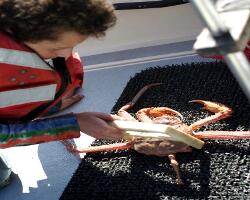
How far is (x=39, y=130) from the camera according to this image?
1693 mm

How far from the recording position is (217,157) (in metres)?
1.74

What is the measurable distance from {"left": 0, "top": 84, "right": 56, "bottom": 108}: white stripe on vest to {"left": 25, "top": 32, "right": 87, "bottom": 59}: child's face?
158 mm

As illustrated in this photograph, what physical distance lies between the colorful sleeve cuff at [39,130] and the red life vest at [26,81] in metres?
0.07

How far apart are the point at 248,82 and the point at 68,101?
170 centimetres

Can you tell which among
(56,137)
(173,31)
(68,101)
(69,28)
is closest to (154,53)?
(173,31)

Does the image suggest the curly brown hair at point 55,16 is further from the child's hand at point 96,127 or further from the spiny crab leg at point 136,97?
the spiny crab leg at point 136,97

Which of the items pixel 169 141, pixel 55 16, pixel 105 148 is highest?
pixel 55 16

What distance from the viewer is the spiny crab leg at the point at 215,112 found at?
6.09 feet

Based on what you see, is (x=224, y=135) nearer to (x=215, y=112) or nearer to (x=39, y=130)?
(x=215, y=112)

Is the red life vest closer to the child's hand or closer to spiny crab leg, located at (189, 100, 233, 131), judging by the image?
the child's hand

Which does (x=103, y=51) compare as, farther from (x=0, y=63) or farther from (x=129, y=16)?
(x=0, y=63)

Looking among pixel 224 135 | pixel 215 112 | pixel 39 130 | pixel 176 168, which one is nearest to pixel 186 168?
pixel 176 168

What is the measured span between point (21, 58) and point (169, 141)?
0.63m

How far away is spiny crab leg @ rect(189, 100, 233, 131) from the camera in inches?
73.0
